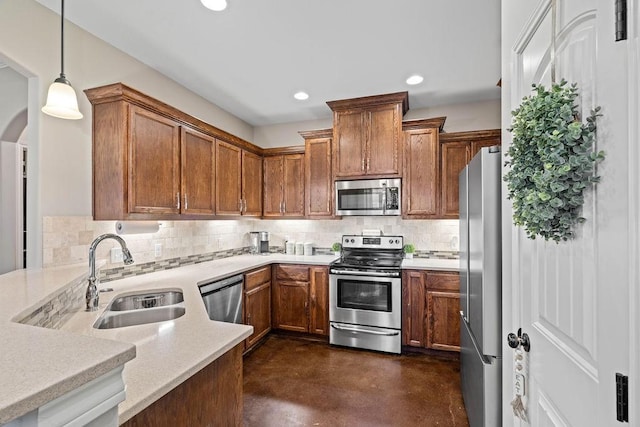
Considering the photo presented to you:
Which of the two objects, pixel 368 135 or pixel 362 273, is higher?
pixel 368 135

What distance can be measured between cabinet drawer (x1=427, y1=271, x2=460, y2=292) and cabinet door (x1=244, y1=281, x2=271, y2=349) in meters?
1.79

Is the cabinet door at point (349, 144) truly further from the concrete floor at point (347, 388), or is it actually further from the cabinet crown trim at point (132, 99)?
the concrete floor at point (347, 388)

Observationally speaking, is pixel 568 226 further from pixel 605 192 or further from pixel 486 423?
pixel 486 423

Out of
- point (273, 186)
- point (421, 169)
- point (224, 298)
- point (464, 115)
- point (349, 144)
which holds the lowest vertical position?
point (224, 298)

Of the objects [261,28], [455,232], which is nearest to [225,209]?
[261,28]

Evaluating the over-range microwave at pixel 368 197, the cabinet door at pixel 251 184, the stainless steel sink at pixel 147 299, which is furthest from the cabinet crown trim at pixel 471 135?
the stainless steel sink at pixel 147 299

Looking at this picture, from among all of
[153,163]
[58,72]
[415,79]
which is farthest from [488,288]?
[58,72]

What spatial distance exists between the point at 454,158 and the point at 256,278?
2.57 m

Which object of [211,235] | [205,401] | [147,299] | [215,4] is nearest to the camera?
[205,401]

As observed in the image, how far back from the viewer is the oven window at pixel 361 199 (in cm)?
353

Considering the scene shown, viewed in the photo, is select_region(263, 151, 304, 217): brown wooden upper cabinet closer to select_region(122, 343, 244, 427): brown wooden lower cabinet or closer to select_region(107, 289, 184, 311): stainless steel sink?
select_region(107, 289, 184, 311): stainless steel sink

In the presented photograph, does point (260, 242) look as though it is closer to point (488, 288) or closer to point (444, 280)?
point (444, 280)

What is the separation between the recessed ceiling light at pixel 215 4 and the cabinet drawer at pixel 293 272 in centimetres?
255

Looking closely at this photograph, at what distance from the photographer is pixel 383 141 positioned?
11.5 ft
